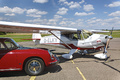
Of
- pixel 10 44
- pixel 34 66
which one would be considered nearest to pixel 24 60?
pixel 34 66

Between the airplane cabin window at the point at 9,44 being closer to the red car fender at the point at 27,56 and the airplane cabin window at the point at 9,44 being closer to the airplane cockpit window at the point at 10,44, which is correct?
the airplane cockpit window at the point at 10,44

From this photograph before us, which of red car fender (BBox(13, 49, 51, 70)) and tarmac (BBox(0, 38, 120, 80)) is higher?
red car fender (BBox(13, 49, 51, 70))

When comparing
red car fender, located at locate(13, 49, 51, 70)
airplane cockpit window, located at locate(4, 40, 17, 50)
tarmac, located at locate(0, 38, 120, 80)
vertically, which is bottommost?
tarmac, located at locate(0, 38, 120, 80)

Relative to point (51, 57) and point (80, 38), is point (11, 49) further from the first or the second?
point (80, 38)

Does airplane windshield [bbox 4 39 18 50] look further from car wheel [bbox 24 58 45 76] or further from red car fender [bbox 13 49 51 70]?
car wheel [bbox 24 58 45 76]

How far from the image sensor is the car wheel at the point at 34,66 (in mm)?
3932

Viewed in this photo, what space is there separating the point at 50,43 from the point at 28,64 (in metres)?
4.77

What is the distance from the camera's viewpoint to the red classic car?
3.77 metres

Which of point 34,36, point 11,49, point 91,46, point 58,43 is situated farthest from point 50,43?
point 11,49

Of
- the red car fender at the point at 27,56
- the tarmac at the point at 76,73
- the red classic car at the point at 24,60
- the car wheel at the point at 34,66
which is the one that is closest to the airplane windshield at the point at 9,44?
the red classic car at the point at 24,60

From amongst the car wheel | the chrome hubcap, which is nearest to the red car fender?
the car wheel

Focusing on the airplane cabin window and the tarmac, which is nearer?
the tarmac

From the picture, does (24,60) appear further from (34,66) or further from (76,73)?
(76,73)

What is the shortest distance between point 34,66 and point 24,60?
0.47 m
